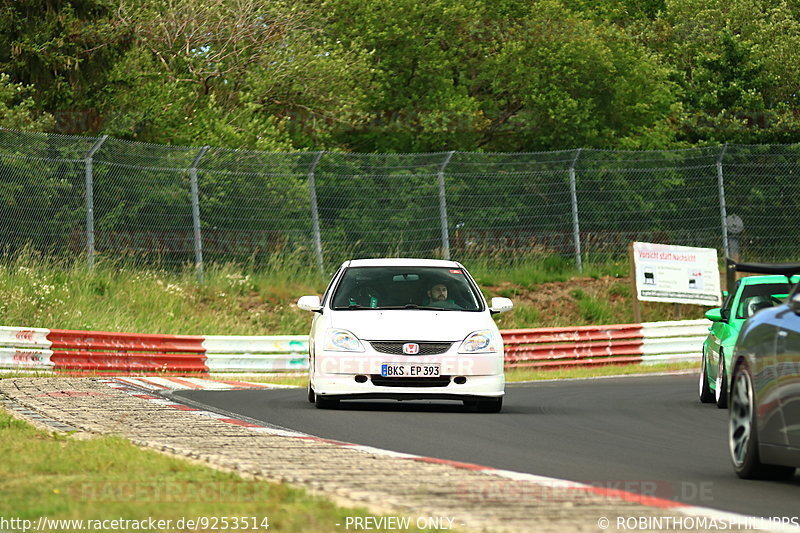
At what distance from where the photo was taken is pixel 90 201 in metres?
25.4

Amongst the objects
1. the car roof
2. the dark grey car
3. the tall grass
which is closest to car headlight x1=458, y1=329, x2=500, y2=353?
the car roof

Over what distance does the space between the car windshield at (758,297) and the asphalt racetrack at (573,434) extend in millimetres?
1194

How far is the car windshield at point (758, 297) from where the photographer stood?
54.3 ft

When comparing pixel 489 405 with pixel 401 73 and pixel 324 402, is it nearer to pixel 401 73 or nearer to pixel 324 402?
Answer: pixel 324 402

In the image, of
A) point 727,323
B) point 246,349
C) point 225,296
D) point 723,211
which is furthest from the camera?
point 723,211

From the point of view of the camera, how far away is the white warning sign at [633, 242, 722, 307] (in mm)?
29250

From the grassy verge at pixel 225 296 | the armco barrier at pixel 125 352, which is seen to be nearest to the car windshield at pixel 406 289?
the armco barrier at pixel 125 352

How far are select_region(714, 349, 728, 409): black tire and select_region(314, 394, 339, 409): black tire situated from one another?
13.8ft

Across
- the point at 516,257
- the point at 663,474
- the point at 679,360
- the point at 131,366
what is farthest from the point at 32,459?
the point at 516,257

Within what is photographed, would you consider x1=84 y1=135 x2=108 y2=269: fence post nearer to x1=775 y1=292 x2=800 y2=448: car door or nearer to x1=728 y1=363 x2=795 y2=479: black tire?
x1=728 y1=363 x2=795 y2=479: black tire

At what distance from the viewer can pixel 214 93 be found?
120 feet

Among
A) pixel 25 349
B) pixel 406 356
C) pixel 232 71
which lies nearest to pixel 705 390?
pixel 406 356

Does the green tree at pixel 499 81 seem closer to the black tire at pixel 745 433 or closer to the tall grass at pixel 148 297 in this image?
the tall grass at pixel 148 297

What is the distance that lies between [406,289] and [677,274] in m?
14.6
